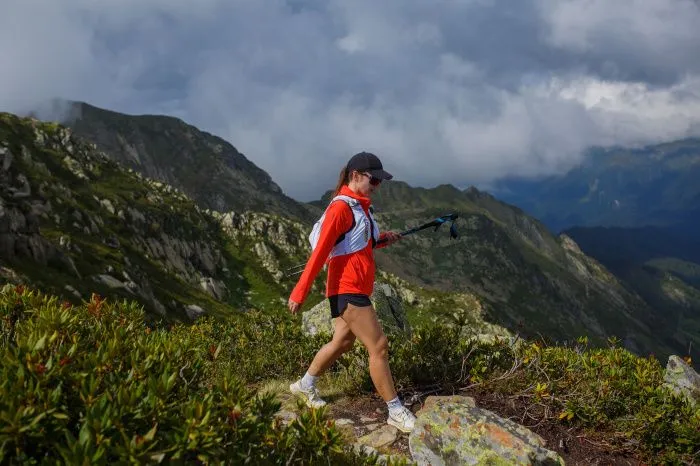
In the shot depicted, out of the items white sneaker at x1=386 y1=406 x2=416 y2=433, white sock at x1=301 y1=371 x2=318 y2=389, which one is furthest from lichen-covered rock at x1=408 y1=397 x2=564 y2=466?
white sock at x1=301 y1=371 x2=318 y2=389

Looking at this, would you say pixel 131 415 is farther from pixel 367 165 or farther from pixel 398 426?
pixel 367 165

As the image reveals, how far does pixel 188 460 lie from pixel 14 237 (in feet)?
133

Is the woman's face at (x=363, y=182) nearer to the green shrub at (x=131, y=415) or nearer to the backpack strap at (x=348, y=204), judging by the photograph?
the backpack strap at (x=348, y=204)

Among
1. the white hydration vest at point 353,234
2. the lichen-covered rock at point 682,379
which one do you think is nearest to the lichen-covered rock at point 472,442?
the white hydration vest at point 353,234

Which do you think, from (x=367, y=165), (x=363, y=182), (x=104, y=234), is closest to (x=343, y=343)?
(x=363, y=182)

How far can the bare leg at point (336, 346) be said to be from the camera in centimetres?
772

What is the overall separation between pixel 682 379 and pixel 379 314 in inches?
388

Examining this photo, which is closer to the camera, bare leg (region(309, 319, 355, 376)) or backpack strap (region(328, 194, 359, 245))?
backpack strap (region(328, 194, 359, 245))

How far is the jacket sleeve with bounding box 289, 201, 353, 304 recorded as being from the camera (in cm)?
702

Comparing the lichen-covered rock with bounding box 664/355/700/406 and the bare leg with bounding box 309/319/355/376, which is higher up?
the bare leg with bounding box 309/319/355/376

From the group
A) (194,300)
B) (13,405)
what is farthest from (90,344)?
(194,300)

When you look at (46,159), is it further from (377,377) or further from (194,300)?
(377,377)

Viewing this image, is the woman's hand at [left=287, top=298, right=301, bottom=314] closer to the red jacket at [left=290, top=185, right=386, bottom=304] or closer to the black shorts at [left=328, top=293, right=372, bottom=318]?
the red jacket at [left=290, top=185, right=386, bottom=304]

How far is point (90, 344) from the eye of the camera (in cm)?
575
